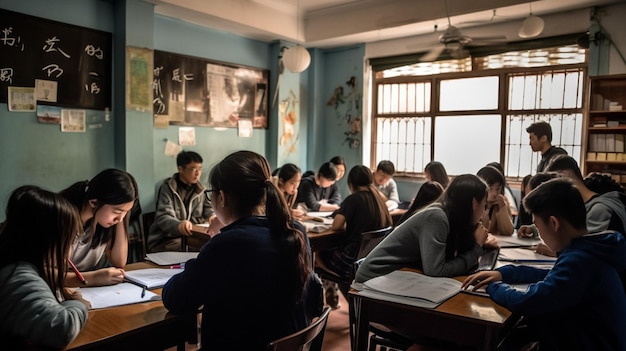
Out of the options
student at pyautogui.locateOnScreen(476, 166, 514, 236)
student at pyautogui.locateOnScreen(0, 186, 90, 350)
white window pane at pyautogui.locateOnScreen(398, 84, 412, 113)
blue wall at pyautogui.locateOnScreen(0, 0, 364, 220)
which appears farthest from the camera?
white window pane at pyautogui.locateOnScreen(398, 84, 412, 113)

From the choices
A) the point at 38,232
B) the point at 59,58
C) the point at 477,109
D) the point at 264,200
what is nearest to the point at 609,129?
the point at 477,109

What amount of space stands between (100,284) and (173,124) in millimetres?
3088

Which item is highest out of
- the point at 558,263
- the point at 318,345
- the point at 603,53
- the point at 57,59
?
the point at 603,53

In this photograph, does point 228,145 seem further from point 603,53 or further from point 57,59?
point 603,53

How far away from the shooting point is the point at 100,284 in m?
1.76

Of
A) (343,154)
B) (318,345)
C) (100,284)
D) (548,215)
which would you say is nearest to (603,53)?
(343,154)

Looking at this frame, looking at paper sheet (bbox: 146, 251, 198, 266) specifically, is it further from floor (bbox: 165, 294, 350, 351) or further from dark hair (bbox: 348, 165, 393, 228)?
dark hair (bbox: 348, 165, 393, 228)

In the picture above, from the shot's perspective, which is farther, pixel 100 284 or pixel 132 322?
pixel 100 284

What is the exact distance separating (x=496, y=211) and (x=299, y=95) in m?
3.45

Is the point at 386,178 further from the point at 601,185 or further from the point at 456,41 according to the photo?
the point at 601,185

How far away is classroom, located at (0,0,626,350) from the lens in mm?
3816

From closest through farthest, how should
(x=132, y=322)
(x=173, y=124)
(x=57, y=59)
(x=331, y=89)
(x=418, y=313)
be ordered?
(x=132, y=322) → (x=418, y=313) → (x=57, y=59) → (x=173, y=124) → (x=331, y=89)

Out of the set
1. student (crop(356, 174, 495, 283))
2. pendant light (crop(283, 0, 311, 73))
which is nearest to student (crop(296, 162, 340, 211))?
pendant light (crop(283, 0, 311, 73))

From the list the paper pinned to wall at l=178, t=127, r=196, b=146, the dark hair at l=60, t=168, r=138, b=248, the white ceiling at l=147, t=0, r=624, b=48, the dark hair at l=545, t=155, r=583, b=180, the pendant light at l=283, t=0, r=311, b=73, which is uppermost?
the white ceiling at l=147, t=0, r=624, b=48
